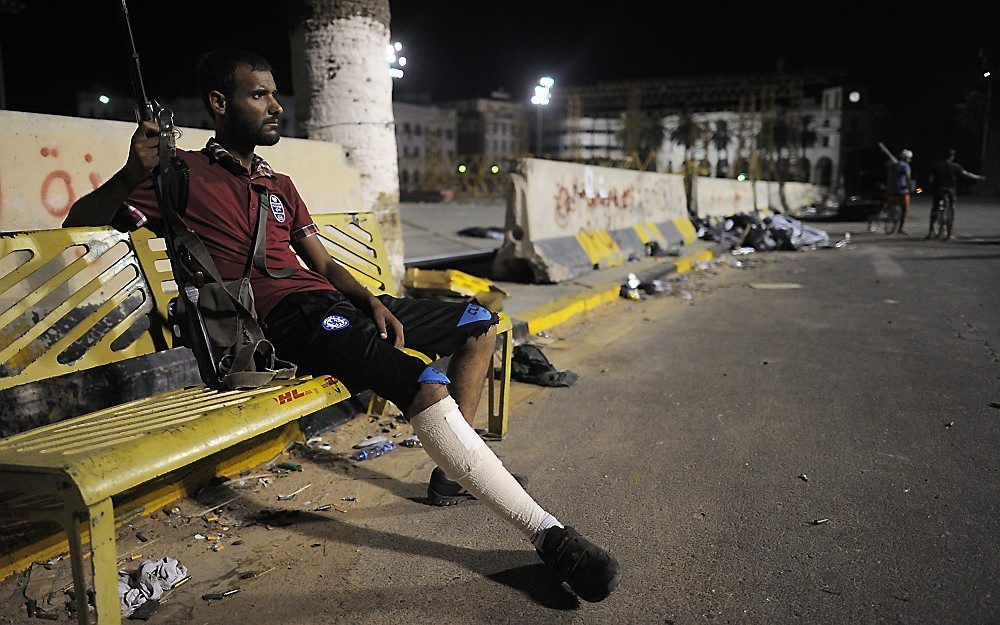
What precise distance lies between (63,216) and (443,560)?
8.35ft

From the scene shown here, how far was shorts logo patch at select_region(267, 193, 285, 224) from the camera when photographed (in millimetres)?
2727

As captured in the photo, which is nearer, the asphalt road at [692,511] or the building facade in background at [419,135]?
the asphalt road at [692,511]

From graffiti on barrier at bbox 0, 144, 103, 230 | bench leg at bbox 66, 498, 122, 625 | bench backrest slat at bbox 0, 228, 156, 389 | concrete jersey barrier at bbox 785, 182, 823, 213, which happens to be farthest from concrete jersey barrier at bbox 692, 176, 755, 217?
bench leg at bbox 66, 498, 122, 625

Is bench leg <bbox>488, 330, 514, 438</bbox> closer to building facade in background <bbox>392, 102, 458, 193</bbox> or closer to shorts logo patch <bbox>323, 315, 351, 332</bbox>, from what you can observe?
shorts logo patch <bbox>323, 315, 351, 332</bbox>

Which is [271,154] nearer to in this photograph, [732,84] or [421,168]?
[732,84]

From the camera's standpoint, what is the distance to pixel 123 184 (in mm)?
2295

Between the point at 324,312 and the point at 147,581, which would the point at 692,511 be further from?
the point at 147,581

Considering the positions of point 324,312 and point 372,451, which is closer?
point 324,312

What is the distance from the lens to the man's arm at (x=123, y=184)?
7.35 feet

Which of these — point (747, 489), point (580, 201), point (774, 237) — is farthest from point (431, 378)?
point (774, 237)

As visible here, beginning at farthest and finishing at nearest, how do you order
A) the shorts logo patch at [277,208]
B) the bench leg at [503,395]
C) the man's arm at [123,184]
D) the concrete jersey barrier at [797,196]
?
1. the concrete jersey barrier at [797,196]
2. the bench leg at [503,395]
3. the shorts logo patch at [277,208]
4. the man's arm at [123,184]

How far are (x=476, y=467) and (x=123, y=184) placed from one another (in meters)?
1.56

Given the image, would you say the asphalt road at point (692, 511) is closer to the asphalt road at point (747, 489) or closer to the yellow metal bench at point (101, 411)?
the asphalt road at point (747, 489)

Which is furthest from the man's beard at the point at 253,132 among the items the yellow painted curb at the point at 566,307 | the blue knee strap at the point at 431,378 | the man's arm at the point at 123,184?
the yellow painted curb at the point at 566,307
